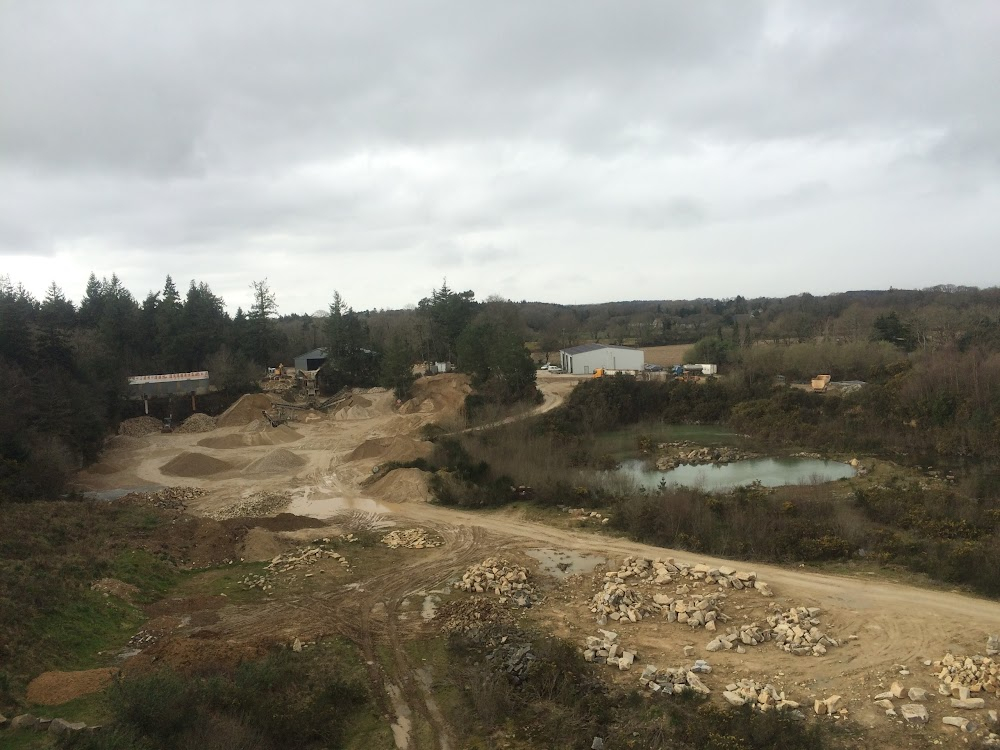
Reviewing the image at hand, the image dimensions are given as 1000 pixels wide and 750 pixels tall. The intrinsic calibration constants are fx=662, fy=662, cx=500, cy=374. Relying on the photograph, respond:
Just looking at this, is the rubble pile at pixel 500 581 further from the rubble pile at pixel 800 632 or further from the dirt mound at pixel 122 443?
the dirt mound at pixel 122 443

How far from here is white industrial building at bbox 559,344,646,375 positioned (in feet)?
193

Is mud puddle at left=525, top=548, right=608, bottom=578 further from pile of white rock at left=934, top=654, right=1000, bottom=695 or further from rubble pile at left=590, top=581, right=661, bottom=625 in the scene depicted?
pile of white rock at left=934, top=654, right=1000, bottom=695

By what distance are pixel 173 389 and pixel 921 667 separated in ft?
159

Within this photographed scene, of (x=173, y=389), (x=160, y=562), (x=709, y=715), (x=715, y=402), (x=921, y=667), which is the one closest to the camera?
(x=709, y=715)

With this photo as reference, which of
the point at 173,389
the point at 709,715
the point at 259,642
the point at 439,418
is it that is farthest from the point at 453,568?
the point at 173,389

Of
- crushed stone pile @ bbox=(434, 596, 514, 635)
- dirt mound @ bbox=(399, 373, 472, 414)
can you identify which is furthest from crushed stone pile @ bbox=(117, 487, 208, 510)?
dirt mound @ bbox=(399, 373, 472, 414)

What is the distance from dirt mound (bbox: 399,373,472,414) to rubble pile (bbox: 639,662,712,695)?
32.2 m

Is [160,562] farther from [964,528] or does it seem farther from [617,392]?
[617,392]

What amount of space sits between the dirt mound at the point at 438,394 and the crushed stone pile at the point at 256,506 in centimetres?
1769

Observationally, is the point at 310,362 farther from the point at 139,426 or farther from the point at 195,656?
the point at 195,656

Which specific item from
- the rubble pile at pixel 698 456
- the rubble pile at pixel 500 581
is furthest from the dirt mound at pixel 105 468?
the rubble pile at pixel 698 456

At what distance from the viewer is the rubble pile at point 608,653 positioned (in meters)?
12.3

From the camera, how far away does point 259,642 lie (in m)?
13.2

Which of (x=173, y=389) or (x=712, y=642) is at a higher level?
(x=173, y=389)
